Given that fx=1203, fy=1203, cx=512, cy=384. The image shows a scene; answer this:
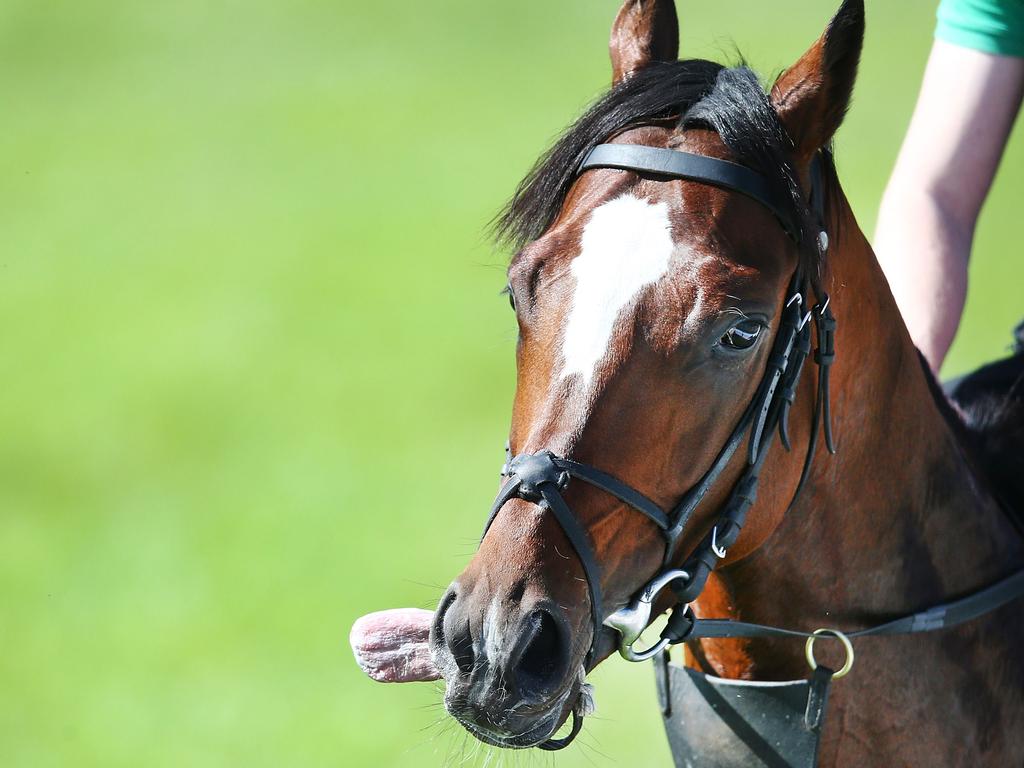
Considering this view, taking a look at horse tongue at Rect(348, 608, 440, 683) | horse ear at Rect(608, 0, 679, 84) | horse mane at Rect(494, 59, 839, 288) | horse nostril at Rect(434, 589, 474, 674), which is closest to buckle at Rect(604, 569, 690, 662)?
horse nostril at Rect(434, 589, 474, 674)

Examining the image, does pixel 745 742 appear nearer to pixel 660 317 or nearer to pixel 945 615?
pixel 945 615

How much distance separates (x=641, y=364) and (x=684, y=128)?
54 cm

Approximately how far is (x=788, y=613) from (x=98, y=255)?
1193 cm

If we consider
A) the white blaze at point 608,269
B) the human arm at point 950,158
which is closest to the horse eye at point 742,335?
the white blaze at point 608,269

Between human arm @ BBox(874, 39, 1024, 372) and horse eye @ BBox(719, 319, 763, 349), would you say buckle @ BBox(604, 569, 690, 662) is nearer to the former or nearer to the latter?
horse eye @ BBox(719, 319, 763, 349)

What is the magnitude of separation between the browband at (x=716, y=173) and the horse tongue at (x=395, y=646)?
3.07 feet

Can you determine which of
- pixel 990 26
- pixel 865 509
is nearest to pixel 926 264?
pixel 990 26

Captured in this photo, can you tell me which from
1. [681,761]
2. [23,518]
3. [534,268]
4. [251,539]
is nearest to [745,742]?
[681,761]

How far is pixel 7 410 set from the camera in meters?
10.0

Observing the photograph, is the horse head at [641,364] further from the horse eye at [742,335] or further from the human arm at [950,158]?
the human arm at [950,158]

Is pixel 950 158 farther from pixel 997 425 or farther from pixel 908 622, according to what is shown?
pixel 908 622

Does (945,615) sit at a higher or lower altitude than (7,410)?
higher

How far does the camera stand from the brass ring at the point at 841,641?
2369 millimetres

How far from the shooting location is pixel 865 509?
243 centimetres
